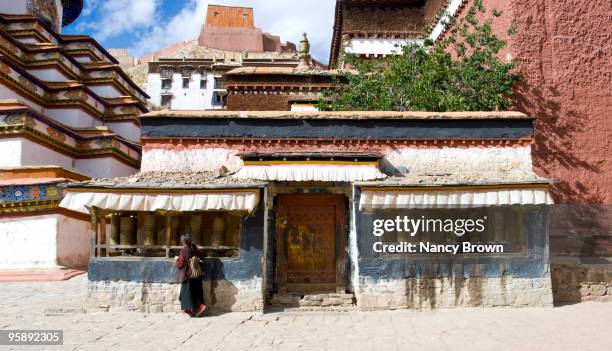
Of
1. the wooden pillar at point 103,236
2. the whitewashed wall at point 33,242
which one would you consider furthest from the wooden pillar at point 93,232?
the whitewashed wall at point 33,242

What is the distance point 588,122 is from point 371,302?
34.3 feet

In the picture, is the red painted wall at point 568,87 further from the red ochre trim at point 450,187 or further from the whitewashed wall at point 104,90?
the whitewashed wall at point 104,90

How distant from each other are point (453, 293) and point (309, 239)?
3.23m

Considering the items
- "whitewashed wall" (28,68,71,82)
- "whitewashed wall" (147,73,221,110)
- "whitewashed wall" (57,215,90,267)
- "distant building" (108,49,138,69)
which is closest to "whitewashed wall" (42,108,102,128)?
"whitewashed wall" (28,68,71,82)

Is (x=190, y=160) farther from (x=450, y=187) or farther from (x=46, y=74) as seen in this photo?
(x=46, y=74)

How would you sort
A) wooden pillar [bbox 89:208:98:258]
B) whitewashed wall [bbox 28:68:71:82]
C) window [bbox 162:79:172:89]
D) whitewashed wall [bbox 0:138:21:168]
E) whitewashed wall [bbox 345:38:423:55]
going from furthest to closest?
window [bbox 162:79:172:89] < whitewashed wall [bbox 345:38:423:55] < whitewashed wall [bbox 28:68:71:82] < whitewashed wall [bbox 0:138:21:168] < wooden pillar [bbox 89:208:98:258]

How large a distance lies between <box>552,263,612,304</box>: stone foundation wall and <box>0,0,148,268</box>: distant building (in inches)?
498

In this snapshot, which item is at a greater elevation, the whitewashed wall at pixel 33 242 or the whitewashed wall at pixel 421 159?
the whitewashed wall at pixel 421 159

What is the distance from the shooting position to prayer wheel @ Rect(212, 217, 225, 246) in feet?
33.1

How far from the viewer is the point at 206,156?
10820mm

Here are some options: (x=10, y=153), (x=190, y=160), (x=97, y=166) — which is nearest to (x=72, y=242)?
(x=10, y=153)

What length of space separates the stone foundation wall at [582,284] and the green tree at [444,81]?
5867mm

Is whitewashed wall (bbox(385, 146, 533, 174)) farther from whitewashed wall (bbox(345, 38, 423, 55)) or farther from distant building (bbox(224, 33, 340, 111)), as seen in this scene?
A: whitewashed wall (bbox(345, 38, 423, 55))

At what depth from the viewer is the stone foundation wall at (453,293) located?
9688mm
